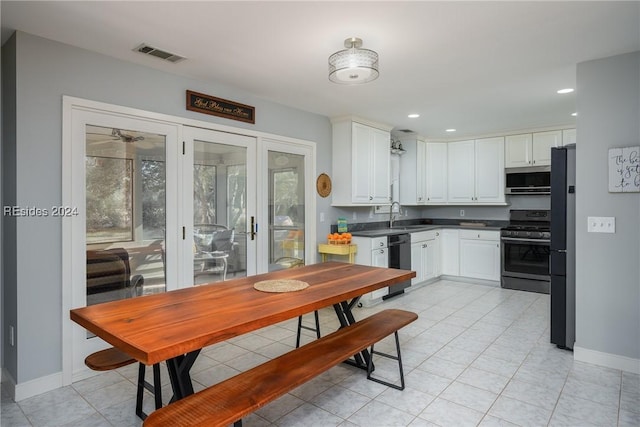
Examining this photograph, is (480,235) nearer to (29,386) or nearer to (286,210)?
(286,210)

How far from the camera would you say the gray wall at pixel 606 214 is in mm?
2811

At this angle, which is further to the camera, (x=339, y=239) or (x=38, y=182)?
(x=339, y=239)

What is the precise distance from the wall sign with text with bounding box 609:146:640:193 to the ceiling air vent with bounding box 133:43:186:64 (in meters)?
3.43

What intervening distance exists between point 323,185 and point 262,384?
3.28m

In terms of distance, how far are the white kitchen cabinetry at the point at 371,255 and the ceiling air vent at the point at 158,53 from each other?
115 inches

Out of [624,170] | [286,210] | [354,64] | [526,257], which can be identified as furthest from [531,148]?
[354,64]

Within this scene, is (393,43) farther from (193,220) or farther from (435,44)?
(193,220)

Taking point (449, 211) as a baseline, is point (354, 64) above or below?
above

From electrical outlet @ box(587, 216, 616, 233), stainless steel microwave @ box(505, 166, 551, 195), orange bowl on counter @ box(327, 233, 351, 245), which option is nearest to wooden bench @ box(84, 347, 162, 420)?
orange bowl on counter @ box(327, 233, 351, 245)

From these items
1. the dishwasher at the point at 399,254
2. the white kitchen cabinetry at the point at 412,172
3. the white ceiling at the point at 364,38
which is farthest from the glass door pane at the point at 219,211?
the white kitchen cabinetry at the point at 412,172

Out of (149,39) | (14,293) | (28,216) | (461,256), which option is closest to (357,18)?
(149,39)

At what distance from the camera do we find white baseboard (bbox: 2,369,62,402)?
247cm

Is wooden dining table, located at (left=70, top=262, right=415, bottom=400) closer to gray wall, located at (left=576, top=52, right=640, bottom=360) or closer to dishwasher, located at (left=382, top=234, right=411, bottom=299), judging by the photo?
gray wall, located at (left=576, top=52, right=640, bottom=360)

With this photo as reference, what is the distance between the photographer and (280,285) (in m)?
2.38
